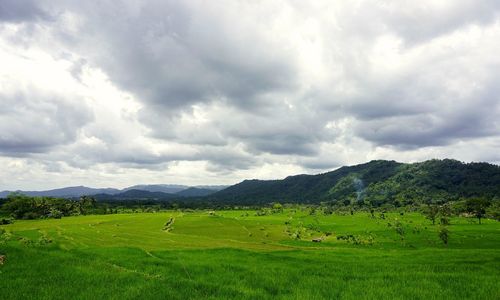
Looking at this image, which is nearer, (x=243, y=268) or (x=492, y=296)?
(x=492, y=296)

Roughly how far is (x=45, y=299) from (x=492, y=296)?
23627 mm

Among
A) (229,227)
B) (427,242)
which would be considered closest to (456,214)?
(427,242)

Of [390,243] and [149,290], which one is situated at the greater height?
[149,290]

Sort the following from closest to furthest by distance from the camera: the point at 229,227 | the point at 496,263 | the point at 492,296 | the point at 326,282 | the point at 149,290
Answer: the point at 149,290 → the point at 492,296 → the point at 326,282 → the point at 496,263 → the point at 229,227

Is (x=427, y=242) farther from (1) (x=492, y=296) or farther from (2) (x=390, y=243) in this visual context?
(1) (x=492, y=296)

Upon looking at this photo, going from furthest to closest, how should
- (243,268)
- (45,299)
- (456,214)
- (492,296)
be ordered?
(456,214)
(243,268)
(492,296)
(45,299)

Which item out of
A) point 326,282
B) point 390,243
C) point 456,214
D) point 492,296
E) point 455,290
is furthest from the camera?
point 456,214

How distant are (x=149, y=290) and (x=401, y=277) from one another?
1725cm

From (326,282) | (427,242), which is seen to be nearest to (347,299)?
(326,282)

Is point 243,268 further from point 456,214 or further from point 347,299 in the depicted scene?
point 456,214

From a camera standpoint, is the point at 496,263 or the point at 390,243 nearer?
the point at 496,263

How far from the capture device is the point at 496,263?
32.3 m

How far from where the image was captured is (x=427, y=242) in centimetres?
8331

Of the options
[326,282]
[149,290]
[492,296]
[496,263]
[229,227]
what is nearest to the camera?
[149,290]
